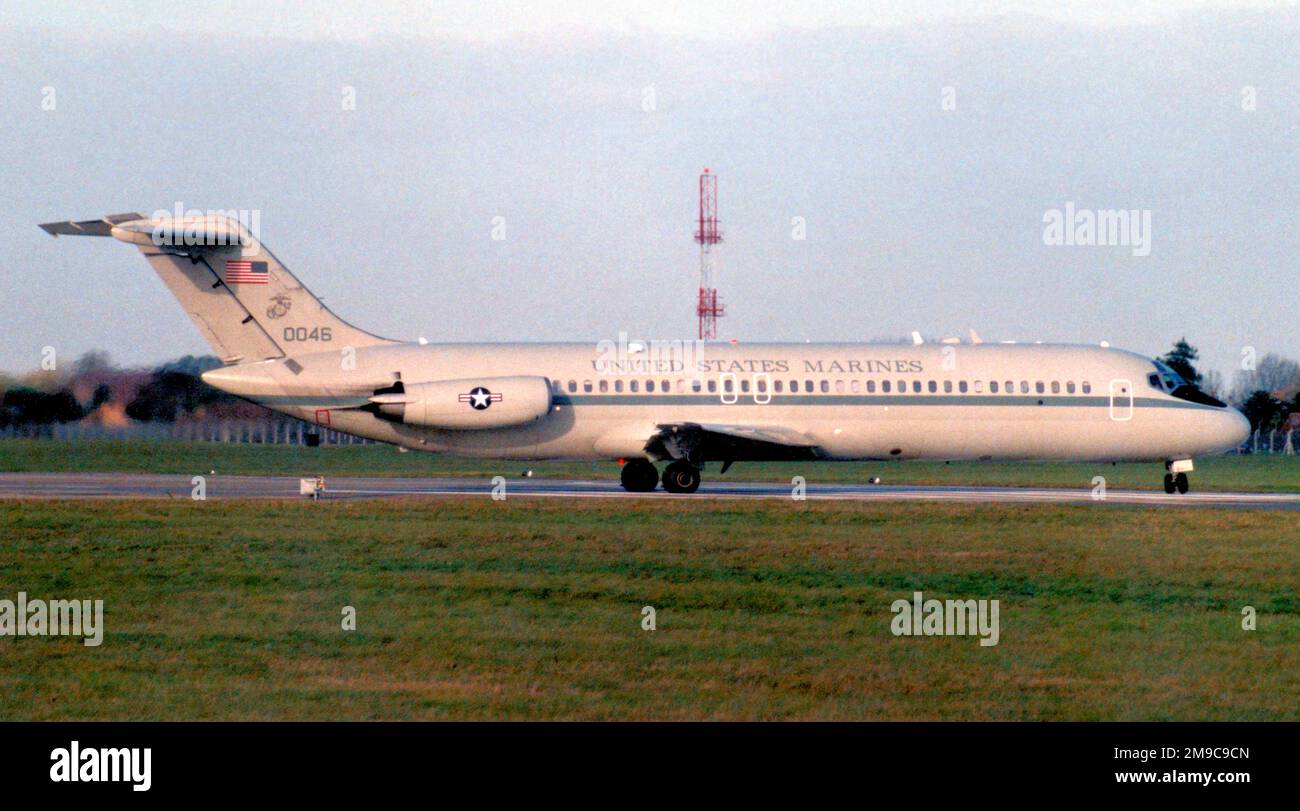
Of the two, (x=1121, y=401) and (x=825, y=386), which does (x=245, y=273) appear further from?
(x=1121, y=401)

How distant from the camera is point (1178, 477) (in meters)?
34.3

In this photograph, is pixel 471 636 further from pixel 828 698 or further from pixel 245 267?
pixel 245 267

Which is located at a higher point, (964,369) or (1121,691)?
(964,369)

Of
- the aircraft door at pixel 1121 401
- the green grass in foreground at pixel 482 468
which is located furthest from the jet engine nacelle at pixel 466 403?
the aircraft door at pixel 1121 401

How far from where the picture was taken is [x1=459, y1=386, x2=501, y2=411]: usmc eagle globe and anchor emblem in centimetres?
3114

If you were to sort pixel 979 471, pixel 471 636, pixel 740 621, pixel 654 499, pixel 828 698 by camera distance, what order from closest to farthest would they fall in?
pixel 828 698 < pixel 471 636 < pixel 740 621 < pixel 654 499 < pixel 979 471

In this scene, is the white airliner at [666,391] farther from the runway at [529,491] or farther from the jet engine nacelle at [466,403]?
the runway at [529,491]

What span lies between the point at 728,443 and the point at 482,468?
17.8m

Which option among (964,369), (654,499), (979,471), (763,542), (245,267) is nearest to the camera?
(763,542)

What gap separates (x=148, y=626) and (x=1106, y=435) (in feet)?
82.0

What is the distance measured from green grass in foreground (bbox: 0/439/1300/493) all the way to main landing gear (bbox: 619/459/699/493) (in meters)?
9.23

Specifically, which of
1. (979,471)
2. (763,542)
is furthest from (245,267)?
(979,471)

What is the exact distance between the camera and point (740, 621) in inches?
560

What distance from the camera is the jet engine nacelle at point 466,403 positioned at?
31.0m
